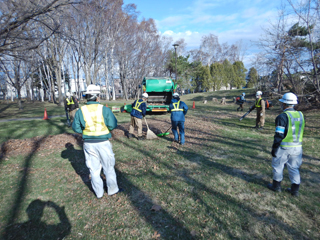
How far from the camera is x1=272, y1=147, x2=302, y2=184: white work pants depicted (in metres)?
3.56

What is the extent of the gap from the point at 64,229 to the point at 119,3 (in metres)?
25.7

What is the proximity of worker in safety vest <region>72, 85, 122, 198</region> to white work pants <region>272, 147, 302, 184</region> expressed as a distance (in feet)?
11.1

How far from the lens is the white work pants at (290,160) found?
140 inches

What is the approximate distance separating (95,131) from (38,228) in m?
1.82

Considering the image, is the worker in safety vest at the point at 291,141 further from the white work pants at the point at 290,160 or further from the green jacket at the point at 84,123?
the green jacket at the point at 84,123

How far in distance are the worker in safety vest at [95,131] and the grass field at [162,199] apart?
705 mm

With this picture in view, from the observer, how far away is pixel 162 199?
366 cm

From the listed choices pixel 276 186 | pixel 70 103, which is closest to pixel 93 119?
pixel 276 186

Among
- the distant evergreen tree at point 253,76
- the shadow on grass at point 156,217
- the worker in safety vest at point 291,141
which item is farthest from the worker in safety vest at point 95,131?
the distant evergreen tree at point 253,76

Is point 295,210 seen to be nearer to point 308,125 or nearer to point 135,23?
point 308,125

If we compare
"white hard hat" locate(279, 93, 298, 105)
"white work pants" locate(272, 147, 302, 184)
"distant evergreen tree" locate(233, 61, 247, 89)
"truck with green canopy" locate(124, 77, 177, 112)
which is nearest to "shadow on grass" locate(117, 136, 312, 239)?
"white work pants" locate(272, 147, 302, 184)

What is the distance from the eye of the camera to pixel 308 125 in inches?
390

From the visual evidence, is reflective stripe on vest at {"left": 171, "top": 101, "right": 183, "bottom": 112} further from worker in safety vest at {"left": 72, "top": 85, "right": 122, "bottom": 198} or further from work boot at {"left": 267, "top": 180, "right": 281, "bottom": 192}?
work boot at {"left": 267, "top": 180, "right": 281, "bottom": 192}

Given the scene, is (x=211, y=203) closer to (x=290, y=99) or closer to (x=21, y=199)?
(x=290, y=99)
